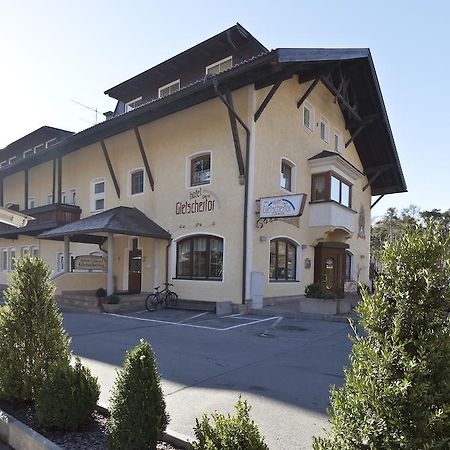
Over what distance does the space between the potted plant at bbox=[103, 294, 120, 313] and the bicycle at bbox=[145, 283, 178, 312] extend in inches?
42.1

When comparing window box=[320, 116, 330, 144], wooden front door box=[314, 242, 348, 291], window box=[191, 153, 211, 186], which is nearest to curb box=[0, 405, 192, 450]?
window box=[191, 153, 211, 186]

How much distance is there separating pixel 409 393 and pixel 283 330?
8857mm

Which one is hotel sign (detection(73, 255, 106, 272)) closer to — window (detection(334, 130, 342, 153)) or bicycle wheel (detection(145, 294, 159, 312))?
bicycle wheel (detection(145, 294, 159, 312))

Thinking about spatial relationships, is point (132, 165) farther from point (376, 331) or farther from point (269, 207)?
point (376, 331)

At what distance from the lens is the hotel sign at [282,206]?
12758 millimetres

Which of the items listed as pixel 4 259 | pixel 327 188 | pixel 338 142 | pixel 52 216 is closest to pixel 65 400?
pixel 327 188

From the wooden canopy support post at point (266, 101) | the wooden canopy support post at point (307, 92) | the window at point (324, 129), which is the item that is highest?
the wooden canopy support post at point (307, 92)

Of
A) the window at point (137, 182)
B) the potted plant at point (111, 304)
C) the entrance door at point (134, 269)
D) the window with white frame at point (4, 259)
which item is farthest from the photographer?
the window with white frame at point (4, 259)

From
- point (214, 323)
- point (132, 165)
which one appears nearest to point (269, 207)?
point (214, 323)

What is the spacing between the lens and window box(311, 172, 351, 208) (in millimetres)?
16938

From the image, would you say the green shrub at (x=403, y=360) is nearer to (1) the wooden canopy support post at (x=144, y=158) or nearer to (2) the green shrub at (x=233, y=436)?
(2) the green shrub at (x=233, y=436)

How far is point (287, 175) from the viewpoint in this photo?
1650 cm

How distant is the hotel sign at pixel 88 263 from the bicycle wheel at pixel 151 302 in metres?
3.41

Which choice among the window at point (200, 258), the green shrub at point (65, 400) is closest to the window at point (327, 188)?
the window at point (200, 258)
